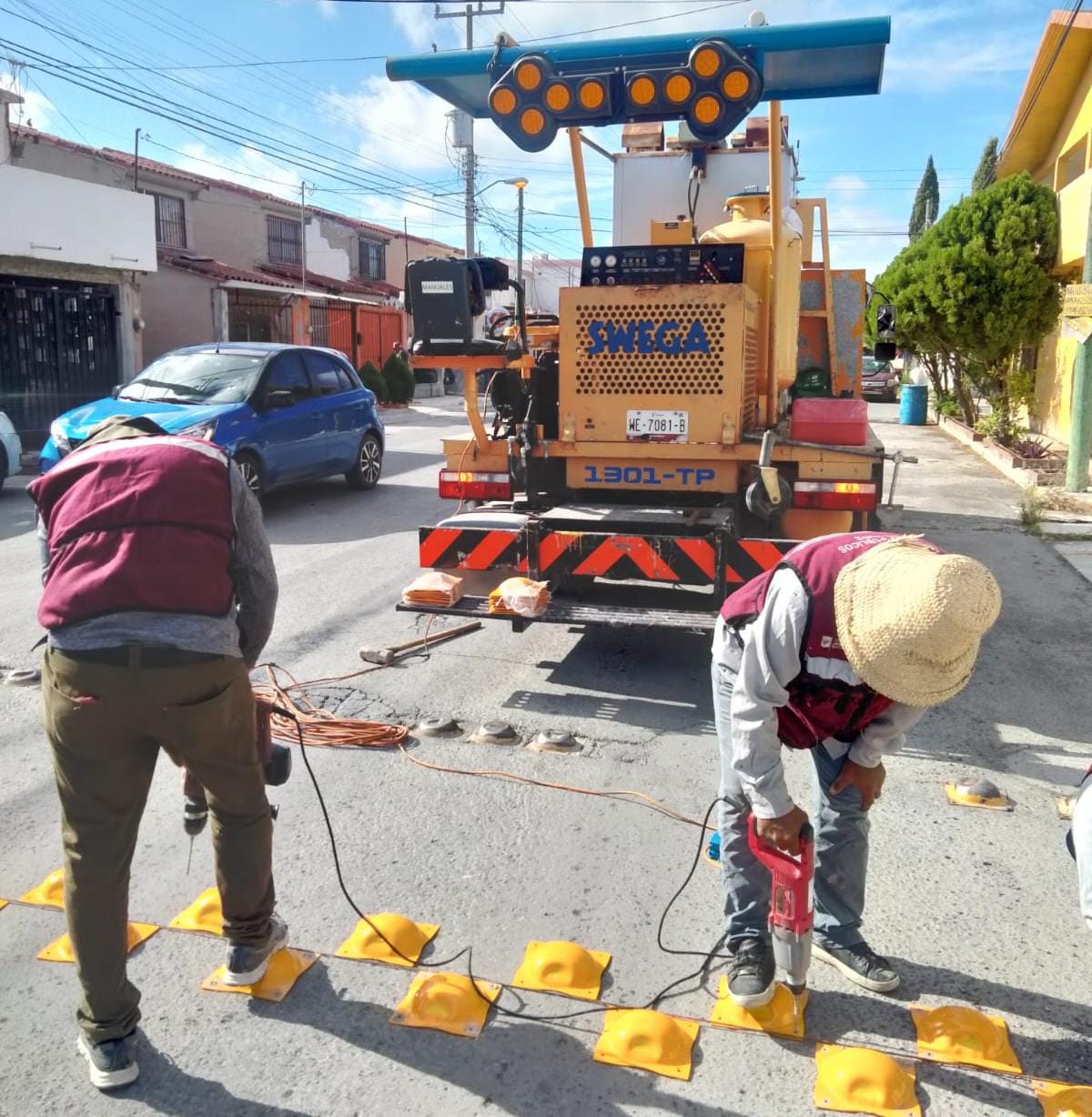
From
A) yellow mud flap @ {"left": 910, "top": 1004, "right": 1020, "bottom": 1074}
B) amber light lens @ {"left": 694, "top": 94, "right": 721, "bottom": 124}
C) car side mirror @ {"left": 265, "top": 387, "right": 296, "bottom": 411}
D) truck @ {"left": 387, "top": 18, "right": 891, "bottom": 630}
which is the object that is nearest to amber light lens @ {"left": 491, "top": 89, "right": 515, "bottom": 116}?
truck @ {"left": 387, "top": 18, "right": 891, "bottom": 630}

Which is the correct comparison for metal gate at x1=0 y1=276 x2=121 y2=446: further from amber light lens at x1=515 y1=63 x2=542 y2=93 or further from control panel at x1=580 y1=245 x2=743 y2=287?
amber light lens at x1=515 y1=63 x2=542 y2=93

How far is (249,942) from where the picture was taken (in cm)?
307

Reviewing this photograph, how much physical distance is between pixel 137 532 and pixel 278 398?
8.34m

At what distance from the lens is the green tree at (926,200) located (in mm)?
55031

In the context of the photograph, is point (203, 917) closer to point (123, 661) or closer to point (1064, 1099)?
point (123, 661)

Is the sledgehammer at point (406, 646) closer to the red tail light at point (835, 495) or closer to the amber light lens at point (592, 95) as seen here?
the red tail light at point (835, 495)

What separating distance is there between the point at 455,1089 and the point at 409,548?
275 inches

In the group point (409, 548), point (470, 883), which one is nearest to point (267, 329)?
point (409, 548)

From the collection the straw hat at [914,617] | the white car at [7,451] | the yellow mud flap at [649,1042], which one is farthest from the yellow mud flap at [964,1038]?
the white car at [7,451]

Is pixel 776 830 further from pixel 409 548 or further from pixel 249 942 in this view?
pixel 409 548

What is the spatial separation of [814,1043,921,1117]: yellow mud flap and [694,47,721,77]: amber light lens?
3969 millimetres

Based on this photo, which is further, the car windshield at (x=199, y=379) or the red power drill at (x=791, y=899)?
the car windshield at (x=199, y=379)

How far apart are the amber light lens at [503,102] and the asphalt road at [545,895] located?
9.81 feet

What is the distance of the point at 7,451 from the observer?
1188 cm
